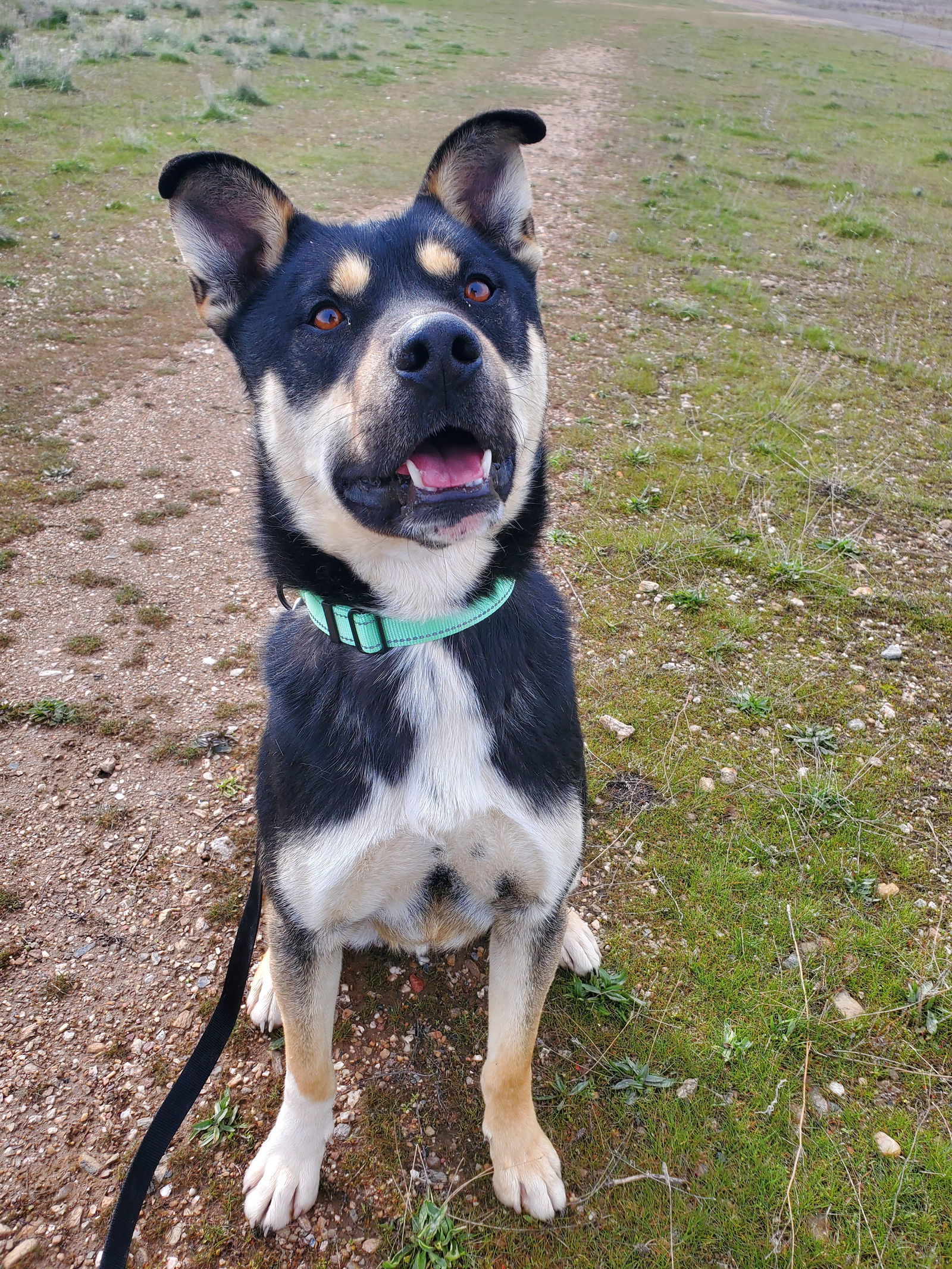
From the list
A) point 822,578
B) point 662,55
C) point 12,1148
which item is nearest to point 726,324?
point 822,578

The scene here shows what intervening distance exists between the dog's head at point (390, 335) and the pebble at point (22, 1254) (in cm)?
217

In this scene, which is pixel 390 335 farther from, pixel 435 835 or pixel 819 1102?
pixel 819 1102

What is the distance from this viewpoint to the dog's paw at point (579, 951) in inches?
112

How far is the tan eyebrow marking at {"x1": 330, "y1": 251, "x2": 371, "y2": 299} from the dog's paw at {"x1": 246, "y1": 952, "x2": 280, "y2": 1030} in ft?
7.08

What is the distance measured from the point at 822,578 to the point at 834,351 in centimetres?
400

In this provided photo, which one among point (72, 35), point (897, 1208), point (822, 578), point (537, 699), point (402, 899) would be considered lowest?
point (897, 1208)

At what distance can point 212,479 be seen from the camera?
18.2 ft

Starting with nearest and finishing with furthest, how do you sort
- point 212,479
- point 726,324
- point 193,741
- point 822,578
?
point 193,741
point 822,578
point 212,479
point 726,324

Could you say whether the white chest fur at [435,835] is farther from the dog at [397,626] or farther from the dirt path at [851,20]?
the dirt path at [851,20]

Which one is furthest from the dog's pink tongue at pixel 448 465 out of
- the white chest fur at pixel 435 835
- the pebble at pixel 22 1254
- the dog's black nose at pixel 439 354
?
the pebble at pixel 22 1254

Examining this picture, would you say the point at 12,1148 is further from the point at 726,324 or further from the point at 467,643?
the point at 726,324

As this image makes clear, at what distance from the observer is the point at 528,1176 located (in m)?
2.31

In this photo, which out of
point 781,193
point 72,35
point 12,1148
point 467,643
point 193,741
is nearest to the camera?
point 467,643

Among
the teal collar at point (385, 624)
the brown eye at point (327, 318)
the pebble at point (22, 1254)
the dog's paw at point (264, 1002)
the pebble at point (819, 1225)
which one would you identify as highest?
the brown eye at point (327, 318)
